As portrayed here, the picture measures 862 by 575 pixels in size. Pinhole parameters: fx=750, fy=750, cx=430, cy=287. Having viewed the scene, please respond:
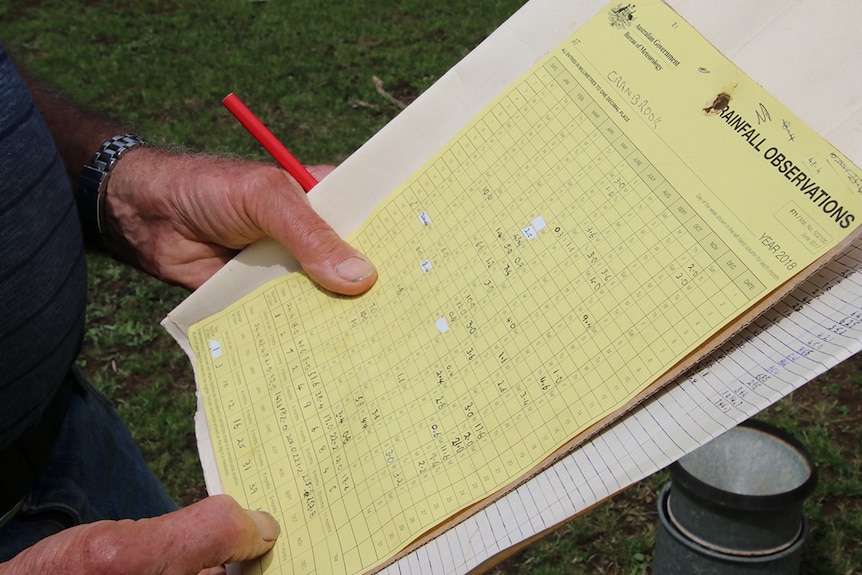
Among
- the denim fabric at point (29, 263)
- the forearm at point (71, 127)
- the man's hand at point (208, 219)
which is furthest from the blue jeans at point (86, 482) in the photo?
the forearm at point (71, 127)

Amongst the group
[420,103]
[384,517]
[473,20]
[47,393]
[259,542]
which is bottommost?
[473,20]

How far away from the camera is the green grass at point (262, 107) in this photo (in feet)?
7.13

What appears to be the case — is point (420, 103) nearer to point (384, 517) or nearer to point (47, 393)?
point (384, 517)

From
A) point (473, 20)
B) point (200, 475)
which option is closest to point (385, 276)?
point (200, 475)

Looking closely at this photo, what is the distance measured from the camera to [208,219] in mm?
1205

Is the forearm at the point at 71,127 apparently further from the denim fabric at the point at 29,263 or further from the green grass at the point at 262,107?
the green grass at the point at 262,107

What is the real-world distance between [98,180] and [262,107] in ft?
10.7

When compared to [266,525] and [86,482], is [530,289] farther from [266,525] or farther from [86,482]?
[86,482]

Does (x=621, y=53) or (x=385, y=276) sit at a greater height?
(x=621, y=53)

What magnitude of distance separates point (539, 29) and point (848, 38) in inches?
14.4

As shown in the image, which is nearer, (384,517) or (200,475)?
(384,517)

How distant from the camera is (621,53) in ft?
2.92

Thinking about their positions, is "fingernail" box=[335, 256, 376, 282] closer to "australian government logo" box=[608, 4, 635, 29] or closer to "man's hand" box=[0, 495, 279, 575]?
"man's hand" box=[0, 495, 279, 575]

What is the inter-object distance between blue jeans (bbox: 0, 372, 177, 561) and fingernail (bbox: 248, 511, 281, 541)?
0.44m
